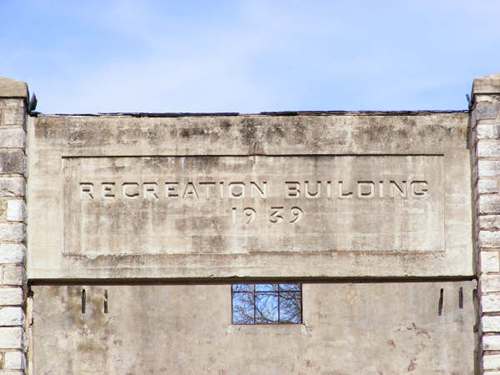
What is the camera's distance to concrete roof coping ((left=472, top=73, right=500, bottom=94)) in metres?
17.4

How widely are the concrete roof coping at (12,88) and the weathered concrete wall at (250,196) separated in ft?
1.35

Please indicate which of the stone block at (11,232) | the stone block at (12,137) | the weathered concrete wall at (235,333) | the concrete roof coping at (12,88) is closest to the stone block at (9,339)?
the weathered concrete wall at (235,333)

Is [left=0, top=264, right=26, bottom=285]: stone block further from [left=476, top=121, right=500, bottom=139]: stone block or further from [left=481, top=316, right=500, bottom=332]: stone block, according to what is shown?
[left=476, top=121, right=500, bottom=139]: stone block

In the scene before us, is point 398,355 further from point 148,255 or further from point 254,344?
point 148,255

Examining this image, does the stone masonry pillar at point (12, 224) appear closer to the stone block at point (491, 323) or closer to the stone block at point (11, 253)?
the stone block at point (11, 253)

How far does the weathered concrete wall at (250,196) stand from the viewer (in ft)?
57.2

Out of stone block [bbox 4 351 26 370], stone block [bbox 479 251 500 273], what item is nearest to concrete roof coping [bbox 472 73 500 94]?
stone block [bbox 479 251 500 273]

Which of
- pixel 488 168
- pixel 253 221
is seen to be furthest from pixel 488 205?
pixel 253 221

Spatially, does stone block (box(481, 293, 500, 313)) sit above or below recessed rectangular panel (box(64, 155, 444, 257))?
below

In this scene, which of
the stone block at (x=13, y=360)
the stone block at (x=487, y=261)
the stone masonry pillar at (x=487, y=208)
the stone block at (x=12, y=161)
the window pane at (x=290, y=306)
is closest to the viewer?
the stone block at (x=13, y=360)

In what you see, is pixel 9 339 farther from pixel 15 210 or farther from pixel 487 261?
pixel 487 261

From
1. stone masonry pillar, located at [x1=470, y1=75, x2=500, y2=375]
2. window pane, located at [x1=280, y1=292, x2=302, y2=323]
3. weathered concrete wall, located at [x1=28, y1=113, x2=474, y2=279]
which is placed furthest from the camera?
window pane, located at [x1=280, y1=292, x2=302, y2=323]

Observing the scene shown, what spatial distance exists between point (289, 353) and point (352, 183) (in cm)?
210

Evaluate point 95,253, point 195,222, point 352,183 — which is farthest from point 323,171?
point 95,253
